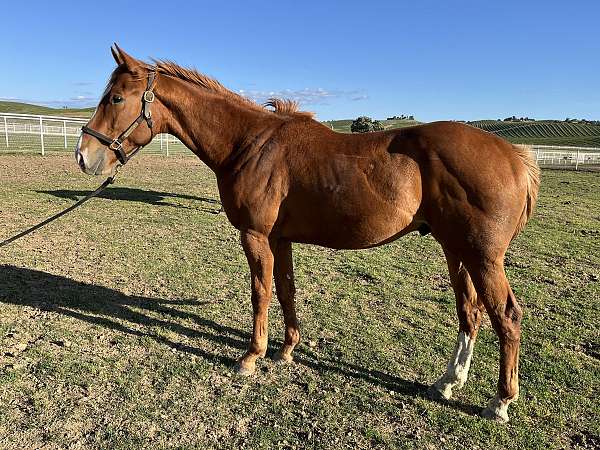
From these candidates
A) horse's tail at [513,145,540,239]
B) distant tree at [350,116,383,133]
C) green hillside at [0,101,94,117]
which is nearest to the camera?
horse's tail at [513,145,540,239]

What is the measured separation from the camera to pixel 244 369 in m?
3.73

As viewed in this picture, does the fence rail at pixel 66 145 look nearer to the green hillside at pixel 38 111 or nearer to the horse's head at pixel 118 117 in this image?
the horse's head at pixel 118 117

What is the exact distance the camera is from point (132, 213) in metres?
9.64

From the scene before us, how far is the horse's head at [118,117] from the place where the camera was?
3.53 meters

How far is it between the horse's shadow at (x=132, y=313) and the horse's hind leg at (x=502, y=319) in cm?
22

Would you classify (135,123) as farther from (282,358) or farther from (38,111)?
(38,111)

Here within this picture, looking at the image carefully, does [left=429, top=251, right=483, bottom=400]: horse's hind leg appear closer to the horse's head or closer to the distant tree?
the horse's head

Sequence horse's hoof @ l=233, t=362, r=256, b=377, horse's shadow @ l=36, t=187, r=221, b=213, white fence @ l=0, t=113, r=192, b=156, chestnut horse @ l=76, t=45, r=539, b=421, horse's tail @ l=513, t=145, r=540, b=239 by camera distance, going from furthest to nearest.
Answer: white fence @ l=0, t=113, r=192, b=156
horse's shadow @ l=36, t=187, r=221, b=213
horse's hoof @ l=233, t=362, r=256, b=377
horse's tail @ l=513, t=145, r=540, b=239
chestnut horse @ l=76, t=45, r=539, b=421

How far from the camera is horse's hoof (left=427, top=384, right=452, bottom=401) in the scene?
345 centimetres

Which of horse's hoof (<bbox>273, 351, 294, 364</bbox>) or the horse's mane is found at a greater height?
the horse's mane

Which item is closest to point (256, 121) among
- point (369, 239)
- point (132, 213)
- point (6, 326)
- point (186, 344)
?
point (369, 239)

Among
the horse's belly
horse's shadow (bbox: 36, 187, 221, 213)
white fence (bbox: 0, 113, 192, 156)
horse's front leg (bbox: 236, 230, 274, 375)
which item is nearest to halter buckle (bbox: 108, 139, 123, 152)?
horse's front leg (bbox: 236, 230, 274, 375)

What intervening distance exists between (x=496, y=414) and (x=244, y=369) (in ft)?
6.64

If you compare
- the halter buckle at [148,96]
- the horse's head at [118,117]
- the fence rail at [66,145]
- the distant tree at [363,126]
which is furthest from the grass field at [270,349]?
the distant tree at [363,126]
